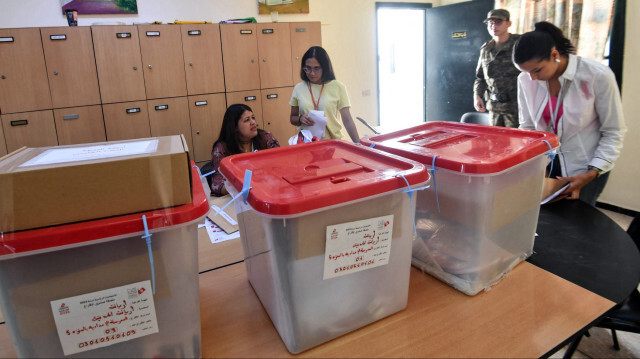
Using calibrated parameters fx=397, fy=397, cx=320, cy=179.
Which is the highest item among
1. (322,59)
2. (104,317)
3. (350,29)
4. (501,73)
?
(350,29)

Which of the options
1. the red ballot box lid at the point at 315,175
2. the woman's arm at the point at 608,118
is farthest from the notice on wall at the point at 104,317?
the woman's arm at the point at 608,118

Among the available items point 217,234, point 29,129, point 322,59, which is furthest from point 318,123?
point 29,129

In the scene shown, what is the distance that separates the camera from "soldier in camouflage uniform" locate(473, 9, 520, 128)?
351cm

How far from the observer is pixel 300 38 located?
4.20 metres

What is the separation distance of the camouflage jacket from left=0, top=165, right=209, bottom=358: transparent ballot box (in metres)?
3.51

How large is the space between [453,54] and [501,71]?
1.49 meters

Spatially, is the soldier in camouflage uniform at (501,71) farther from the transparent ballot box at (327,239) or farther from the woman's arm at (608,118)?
the transparent ballot box at (327,239)

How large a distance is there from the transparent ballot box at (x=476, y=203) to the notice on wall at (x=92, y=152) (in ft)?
1.89

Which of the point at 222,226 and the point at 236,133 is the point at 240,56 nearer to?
the point at 236,133

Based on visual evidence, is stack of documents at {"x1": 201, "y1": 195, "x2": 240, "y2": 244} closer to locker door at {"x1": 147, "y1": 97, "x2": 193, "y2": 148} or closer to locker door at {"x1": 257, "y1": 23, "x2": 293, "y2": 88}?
locker door at {"x1": 147, "y1": 97, "x2": 193, "y2": 148}

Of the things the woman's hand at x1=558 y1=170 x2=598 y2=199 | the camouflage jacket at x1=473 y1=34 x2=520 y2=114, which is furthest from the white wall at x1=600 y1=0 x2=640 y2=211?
the woman's hand at x1=558 y1=170 x2=598 y2=199

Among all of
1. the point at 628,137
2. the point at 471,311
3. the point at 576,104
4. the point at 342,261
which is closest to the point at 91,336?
the point at 342,261

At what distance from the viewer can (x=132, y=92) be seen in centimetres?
364

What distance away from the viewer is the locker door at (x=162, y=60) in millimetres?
3615
